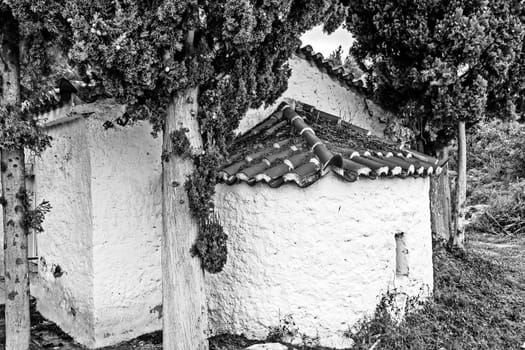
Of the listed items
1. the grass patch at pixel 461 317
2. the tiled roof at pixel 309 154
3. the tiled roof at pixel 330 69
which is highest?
the tiled roof at pixel 330 69

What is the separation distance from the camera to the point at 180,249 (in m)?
4.16

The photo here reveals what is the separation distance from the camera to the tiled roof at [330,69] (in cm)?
673

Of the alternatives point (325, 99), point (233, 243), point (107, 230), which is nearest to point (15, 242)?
point (107, 230)

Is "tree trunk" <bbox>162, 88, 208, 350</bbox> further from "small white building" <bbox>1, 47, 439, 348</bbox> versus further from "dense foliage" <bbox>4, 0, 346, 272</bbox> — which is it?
"small white building" <bbox>1, 47, 439, 348</bbox>

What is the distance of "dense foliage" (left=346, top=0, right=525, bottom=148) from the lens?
20.6 ft

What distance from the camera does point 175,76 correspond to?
376cm

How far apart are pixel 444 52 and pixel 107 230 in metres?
5.20

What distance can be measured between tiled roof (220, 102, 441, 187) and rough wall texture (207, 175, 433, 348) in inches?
7.0

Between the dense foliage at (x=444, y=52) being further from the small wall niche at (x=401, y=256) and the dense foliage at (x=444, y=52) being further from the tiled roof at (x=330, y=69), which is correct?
the small wall niche at (x=401, y=256)

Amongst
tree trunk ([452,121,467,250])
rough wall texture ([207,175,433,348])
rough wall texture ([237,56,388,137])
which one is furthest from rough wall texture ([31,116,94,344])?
tree trunk ([452,121,467,250])

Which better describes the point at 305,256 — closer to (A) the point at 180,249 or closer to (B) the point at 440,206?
(A) the point at 180,249

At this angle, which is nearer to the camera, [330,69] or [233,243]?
[233,243]

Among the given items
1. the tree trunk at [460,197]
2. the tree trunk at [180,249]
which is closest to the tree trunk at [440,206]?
the tree trunk at [460,197]

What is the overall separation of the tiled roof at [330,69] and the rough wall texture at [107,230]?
9.13ft
